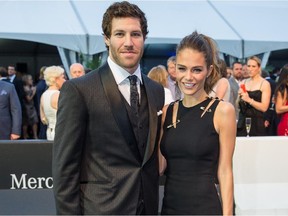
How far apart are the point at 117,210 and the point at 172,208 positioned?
296mm

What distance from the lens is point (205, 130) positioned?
1953mm

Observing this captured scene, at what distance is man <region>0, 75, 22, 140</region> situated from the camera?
17.6 ft

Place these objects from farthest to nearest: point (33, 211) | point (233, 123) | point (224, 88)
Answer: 1. point (224, 88)
2. point (33, 211)
3. point (233, 123)

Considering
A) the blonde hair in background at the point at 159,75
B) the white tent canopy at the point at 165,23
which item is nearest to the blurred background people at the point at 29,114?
the white tent canopy at the point at 165,23

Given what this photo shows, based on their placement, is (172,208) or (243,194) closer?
(172,208)

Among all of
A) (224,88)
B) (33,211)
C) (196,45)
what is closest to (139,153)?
(196,45)

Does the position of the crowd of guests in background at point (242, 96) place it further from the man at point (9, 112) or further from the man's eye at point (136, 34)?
the man's eye at point (136, 34)

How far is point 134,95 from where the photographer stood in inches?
72.2

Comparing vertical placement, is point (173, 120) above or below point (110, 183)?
above

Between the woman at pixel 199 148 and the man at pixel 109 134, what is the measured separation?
0.18 m

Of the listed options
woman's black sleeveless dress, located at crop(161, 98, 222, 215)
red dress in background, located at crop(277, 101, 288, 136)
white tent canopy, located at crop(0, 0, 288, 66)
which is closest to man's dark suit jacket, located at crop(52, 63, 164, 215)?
woman's black sleeveless dress, located at crop(161, 98, 222, 215)

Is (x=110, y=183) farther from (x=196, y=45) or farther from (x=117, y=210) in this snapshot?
(x=196, y=45)

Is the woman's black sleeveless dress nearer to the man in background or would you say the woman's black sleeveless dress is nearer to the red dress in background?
the red dress in background

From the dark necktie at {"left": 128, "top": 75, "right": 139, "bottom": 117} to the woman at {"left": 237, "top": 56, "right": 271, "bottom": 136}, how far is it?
10.8 ft
